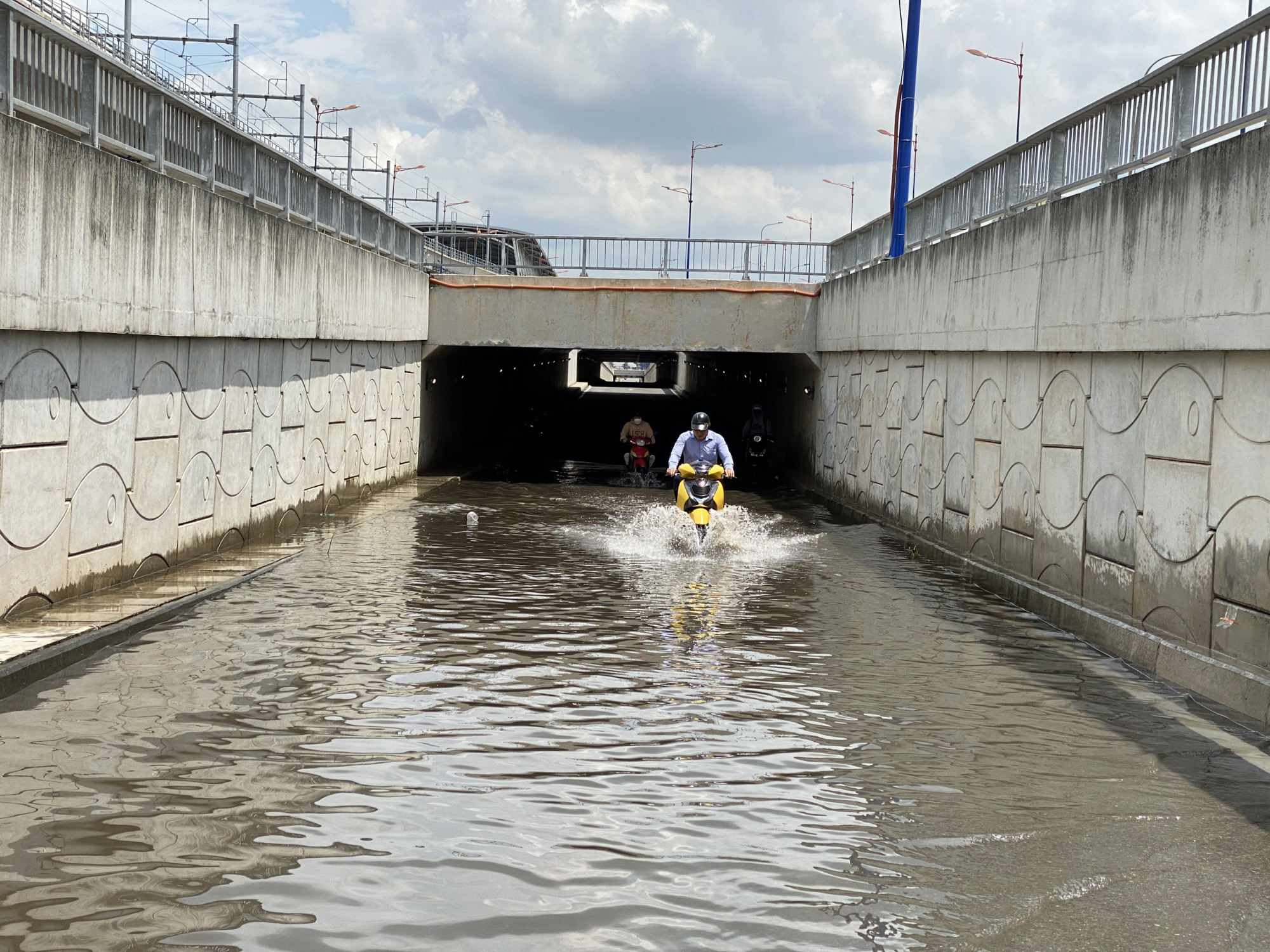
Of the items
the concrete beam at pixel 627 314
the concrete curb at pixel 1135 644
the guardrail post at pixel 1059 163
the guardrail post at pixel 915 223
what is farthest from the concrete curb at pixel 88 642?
the concrete beam at pixel 627 314

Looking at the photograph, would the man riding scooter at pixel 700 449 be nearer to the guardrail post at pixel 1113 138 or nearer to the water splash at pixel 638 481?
the guardrail post at pixel 1113 138

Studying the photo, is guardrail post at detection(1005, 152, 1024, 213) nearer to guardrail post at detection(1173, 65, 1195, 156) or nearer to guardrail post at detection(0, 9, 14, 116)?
guardrail post at detection(1173, 65, 1195, 156)

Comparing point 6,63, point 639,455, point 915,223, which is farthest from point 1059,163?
point 639,455

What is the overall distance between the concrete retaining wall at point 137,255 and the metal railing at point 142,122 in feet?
1.03

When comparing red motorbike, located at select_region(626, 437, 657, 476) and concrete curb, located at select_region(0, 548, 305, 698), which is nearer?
concrete curb, located at select_region(0, 548, 305, 698)

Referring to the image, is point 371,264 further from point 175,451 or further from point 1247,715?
point 1247,715

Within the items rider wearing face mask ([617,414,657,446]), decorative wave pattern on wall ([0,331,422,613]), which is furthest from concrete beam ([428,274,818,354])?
decorative wave pattern on wall ([0,331,422,613])

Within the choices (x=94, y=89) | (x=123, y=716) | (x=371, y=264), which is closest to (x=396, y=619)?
(x=123, y=716)

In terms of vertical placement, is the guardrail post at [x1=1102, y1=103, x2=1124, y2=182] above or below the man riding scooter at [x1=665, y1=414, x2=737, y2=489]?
above

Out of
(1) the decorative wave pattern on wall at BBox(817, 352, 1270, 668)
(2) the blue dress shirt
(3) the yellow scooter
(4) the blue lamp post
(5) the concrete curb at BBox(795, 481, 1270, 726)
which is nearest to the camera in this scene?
(5) the concrete curb at BBox(795, 481, 1270, 726)

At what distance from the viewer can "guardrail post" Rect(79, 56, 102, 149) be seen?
12.1 meters

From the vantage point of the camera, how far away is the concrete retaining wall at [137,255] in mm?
10586

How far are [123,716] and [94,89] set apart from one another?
21.0 ft

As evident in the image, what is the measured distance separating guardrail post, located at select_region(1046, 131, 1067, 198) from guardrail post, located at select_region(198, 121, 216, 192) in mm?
9386
